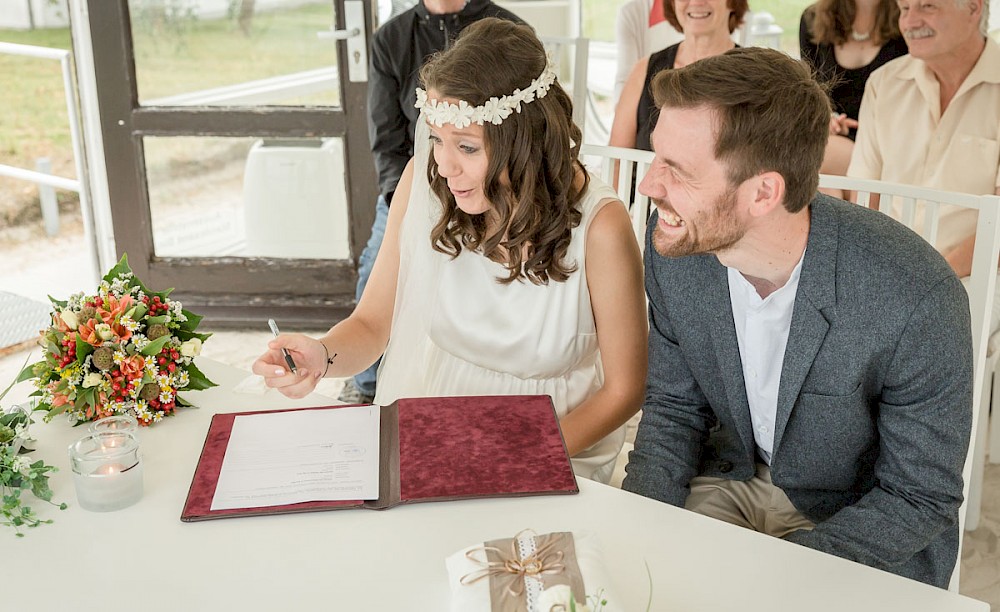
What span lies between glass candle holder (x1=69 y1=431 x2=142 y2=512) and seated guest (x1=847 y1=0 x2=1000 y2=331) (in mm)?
1928

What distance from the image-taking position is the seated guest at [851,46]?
9.97 feet

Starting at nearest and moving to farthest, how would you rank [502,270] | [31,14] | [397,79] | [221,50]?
[502,270] < [397,79] < [221,50] < [31,14]

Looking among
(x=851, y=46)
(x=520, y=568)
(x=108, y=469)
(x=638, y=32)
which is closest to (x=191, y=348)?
(x=108, y=469)

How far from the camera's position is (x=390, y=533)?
1.27m

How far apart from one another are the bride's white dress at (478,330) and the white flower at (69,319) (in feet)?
2.07

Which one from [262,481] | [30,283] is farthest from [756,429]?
[30,283]

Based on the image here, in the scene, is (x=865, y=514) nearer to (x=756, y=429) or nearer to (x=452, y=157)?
(x=756, y=429)

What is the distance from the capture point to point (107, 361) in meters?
1.53

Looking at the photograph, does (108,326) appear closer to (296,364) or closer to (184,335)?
(184,335)

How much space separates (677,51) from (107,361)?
2094 mm

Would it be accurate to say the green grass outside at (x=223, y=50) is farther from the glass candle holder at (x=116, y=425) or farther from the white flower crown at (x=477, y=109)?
the glass candle holder at (x=116, y=425)

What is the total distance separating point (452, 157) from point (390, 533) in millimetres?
760

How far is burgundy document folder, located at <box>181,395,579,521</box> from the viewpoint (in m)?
1.33

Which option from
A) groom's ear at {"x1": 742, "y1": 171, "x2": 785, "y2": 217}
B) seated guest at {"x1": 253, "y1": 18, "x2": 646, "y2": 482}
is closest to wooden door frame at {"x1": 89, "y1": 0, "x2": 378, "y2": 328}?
seated guest at {"x1": 253, "y1": 18, "x2": 646, "y2": 482}
